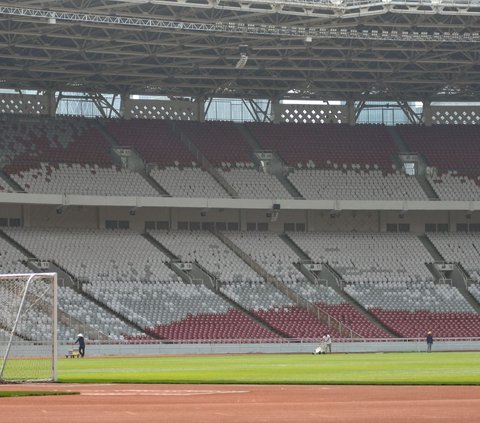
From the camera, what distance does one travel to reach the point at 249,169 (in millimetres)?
84250

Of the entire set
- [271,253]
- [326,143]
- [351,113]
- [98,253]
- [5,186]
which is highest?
[351,113]

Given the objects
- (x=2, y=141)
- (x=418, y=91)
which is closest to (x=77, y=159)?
(x=2, y=141)

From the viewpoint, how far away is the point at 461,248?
8444 centimetres

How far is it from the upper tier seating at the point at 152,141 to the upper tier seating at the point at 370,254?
922cm

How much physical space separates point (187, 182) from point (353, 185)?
11338mm

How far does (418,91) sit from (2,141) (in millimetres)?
28590

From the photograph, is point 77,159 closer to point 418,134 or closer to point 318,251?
point 318,251

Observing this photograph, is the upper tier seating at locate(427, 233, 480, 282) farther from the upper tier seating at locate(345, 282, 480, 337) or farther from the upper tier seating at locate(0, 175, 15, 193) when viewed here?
the upper tier seating at locate(0, 175, 15, 193)

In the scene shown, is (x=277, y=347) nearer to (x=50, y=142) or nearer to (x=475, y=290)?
(x=475, y=290)

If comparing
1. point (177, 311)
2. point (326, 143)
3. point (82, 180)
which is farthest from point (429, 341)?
point (326, 143)

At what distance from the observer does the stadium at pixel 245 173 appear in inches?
2598

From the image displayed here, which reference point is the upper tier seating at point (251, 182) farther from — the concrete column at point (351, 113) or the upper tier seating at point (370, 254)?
the concrete column at point (351, 113)

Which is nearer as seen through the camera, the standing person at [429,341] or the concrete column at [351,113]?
the standing person at [429,341]

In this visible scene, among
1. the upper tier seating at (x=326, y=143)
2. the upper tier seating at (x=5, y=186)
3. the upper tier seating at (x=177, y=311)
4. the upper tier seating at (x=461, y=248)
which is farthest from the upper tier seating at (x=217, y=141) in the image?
the upper tier seating at (x=5, y=186)
